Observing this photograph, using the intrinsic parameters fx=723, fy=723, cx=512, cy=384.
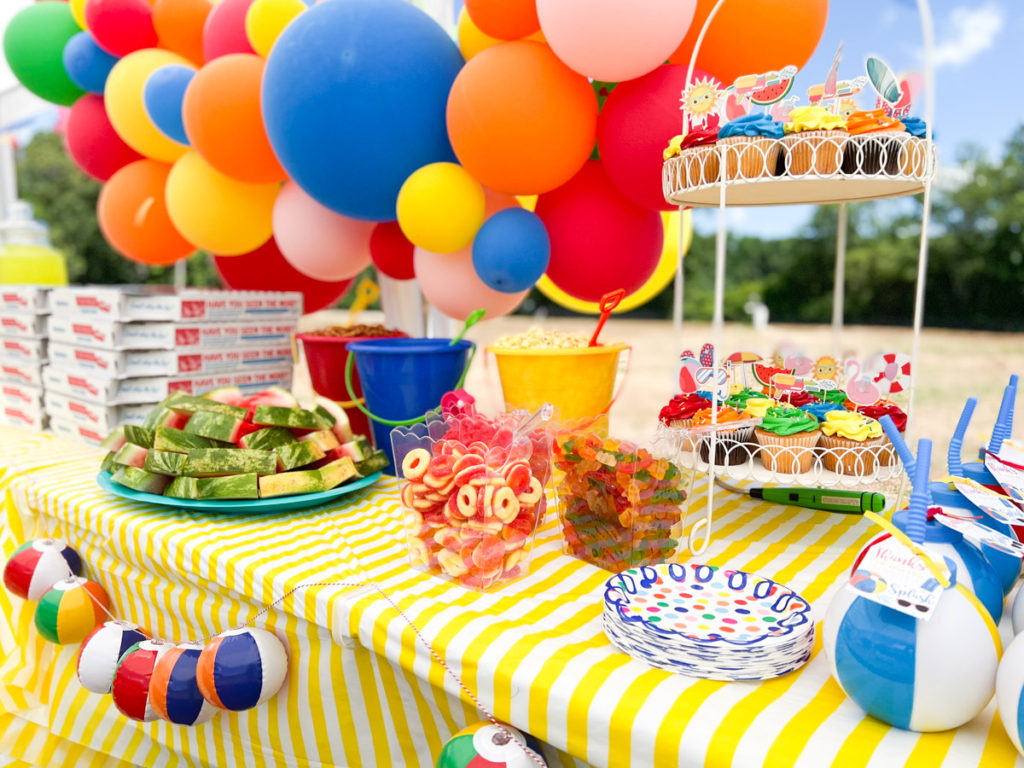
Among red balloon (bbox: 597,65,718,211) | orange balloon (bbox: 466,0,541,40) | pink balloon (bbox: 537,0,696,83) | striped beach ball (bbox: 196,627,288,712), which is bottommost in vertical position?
striped beach ball (bbox: 196,627,288,712)

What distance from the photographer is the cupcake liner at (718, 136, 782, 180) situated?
0.94 metres

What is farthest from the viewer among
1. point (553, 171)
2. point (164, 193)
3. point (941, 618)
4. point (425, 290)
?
point (164, 193)

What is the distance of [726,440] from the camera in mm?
1017

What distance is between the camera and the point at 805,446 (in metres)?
0.99

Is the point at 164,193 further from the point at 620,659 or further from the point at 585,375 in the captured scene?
the point at 620,659

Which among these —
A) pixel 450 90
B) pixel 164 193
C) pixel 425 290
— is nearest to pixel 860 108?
pixel 450 90

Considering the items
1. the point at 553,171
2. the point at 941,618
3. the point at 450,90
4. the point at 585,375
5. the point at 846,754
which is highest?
the point at 450,90

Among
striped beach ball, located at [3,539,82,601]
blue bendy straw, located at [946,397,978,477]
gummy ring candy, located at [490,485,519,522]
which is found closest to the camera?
blue bendy straw, located at [946,397,978,477]

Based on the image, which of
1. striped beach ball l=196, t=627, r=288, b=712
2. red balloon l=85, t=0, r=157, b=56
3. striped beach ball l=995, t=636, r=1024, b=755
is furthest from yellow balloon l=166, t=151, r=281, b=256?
striped beach ball l=995, t=636, r=1024, b=755

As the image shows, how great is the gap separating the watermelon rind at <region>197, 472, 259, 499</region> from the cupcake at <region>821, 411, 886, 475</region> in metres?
0.88

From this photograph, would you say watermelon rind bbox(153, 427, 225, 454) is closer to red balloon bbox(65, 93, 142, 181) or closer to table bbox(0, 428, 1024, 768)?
table bbox(0, 428, 1024, 768)

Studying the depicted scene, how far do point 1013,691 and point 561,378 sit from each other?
86 centimetres

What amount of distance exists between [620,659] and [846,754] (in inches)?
8.9

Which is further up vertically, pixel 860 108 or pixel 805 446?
pixel 860 108
